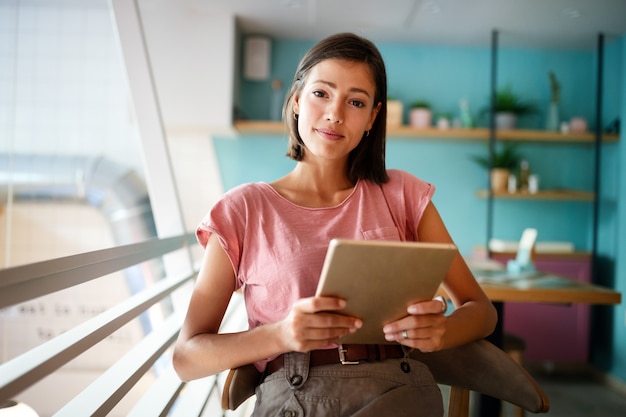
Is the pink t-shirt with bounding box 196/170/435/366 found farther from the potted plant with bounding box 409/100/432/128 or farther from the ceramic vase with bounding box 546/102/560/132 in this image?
the ceramic vase with bounding box 546/102/560/132

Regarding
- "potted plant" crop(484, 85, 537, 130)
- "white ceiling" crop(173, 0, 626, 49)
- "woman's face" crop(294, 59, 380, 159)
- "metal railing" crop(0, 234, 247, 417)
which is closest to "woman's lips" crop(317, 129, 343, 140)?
"woman's face" crop(294, 59, 380, 159)

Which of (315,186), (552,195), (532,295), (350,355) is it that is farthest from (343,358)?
(552,195)

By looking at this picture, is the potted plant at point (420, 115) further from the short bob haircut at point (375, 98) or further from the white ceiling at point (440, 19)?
the short bob haircut at point (375, 98)

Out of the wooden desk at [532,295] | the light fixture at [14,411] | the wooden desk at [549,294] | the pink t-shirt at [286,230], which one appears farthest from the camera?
the wooden desk at [549,294]

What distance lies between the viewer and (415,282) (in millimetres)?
864

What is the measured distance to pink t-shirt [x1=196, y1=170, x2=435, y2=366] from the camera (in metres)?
1.12

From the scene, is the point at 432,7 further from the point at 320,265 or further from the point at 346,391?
the point at 346,391

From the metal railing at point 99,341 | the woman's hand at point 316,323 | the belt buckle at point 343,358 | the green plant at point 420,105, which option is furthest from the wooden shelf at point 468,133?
the woman's hand at point 316,323

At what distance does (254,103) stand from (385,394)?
138 inches

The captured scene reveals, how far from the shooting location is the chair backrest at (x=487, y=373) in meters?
1.13

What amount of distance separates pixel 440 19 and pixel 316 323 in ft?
10.6

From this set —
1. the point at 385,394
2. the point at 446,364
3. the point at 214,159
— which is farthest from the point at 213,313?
the point at 214,159

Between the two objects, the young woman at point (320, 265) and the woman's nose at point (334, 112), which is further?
the woman's nose at point (334, 112)

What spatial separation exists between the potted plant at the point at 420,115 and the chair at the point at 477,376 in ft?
9.63
